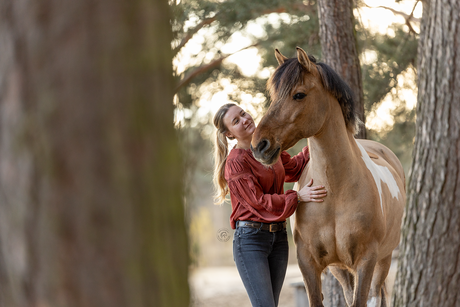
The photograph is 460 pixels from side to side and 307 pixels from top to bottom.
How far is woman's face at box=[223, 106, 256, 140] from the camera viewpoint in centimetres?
265

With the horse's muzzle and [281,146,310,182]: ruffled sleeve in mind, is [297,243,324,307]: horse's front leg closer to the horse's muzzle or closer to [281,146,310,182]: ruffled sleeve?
[281,146,310,182]: ruffled sleeve

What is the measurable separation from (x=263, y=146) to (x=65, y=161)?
1.66 m

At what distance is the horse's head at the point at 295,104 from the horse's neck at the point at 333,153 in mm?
83

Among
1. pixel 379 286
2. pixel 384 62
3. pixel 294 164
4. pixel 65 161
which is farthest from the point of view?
pixel 384 62

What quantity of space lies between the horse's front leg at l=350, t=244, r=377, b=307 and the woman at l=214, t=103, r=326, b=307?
0.45 m

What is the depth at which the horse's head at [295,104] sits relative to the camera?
2.28 meters

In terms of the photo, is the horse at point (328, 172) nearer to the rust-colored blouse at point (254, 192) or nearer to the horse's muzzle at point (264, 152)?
the horse's muzzle at point (264, 152)

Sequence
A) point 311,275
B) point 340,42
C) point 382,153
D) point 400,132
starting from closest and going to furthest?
point 311,275 → point 382,153 → point 340,42 → point 400,132

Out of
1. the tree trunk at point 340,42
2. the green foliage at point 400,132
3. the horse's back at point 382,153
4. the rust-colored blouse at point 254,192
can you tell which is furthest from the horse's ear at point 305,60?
the green foliage at point 400,132

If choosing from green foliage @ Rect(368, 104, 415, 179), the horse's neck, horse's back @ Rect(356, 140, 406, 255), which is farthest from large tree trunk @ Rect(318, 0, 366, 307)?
green foliage @ Rect(368, 104, 415, 179)

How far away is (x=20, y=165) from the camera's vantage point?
0.68 meters

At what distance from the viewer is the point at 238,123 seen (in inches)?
104

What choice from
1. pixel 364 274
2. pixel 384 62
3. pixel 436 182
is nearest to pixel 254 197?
pixel 364 274

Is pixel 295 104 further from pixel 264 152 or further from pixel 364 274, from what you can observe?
pixel 364 274
